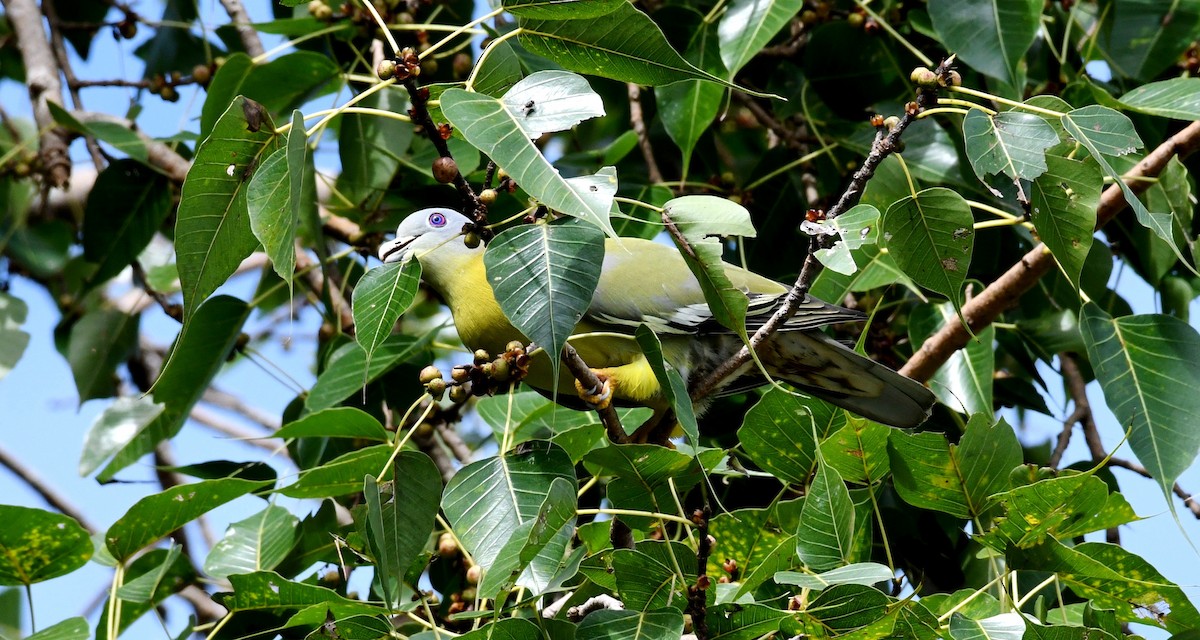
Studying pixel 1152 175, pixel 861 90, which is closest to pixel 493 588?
pixel 1152 175

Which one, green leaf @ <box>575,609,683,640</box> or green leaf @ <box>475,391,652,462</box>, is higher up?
green leaf @ <box>575,609,683,640</box>

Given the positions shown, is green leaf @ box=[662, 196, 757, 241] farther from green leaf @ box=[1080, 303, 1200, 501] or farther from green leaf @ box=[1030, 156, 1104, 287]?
green leaf @ box=[1080, 303, 1200, 501]

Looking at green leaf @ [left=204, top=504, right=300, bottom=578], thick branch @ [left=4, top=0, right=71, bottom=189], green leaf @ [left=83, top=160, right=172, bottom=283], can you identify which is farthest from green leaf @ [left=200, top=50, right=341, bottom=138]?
green leaf @ [left=204, top=504, right=300, bottom=578]

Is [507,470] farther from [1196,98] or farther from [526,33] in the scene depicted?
[1196,98]

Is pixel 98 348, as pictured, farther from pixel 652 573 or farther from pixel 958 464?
pixel 958 464

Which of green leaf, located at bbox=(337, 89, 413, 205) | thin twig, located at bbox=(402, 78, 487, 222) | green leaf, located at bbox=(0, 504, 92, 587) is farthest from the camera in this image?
green leaf, located at bbox=(337, 89, 413, 205)

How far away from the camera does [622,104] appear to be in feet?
12.6

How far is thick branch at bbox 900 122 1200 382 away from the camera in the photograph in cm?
238

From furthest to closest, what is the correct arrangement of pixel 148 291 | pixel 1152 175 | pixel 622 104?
pixel 622 104
pixel 148 291
pixel 1152 175

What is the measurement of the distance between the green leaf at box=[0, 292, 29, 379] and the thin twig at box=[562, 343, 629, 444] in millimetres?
2112

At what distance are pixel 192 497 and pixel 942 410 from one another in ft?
6.39

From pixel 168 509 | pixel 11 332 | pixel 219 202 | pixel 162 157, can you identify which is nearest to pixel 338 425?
pixel 168 509

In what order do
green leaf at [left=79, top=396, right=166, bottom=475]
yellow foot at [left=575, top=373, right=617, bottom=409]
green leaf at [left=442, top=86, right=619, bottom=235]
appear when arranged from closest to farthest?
1. green leaf at [left=442, top=86, right=619, bottom=235]
2. yellow foot at [left=575, top=373, right=617, bottom=409]
3. green leaf at [left=79, top=396, right=166, bottom=475]

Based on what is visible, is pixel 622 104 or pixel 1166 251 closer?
pixel 1166 251
